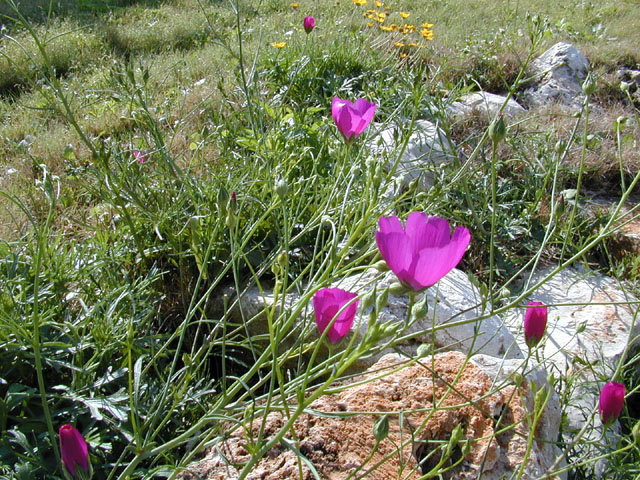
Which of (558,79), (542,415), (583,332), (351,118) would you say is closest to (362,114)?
(351,118)

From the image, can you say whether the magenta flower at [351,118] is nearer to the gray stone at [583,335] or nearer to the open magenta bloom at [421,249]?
the open magenta bloom at [421,249]

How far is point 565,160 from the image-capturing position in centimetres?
282

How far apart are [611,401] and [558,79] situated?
3.32m

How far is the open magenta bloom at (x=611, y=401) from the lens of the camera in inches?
41.1

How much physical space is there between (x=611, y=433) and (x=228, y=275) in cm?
122

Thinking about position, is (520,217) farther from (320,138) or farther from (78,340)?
(78,340)

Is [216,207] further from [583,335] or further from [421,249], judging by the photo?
[583,335]

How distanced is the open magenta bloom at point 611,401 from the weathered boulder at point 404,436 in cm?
13

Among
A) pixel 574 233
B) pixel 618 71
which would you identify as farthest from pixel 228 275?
pixel 618 71

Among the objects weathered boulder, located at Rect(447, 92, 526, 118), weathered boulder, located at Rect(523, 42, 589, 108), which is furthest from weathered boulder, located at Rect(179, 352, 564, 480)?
weathered boulder, located at Rect(523, 42, 589, 108)

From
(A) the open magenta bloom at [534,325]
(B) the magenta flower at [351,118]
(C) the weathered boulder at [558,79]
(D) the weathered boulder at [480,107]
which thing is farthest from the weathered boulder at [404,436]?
(C) the weathered boulder at [558,79]

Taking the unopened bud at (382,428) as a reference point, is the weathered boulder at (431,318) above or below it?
below

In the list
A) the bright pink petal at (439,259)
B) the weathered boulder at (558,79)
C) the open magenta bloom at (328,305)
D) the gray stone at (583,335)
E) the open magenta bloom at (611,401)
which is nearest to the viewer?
the bright pink petal at (439,259)

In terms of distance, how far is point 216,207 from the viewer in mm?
1697
